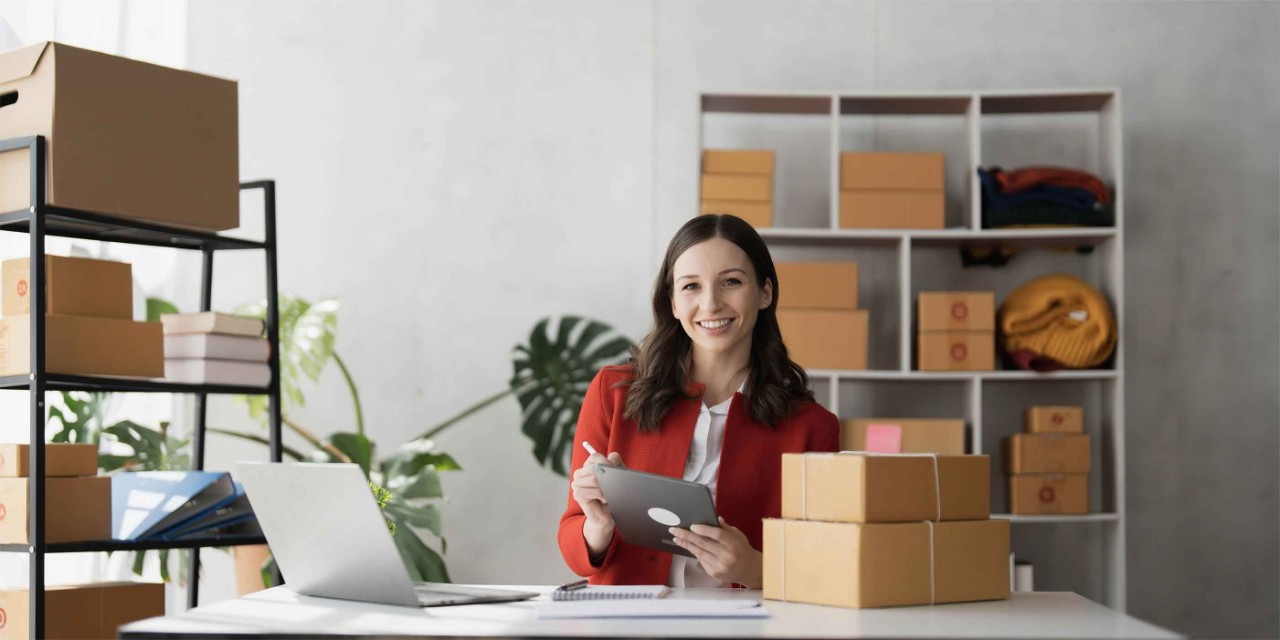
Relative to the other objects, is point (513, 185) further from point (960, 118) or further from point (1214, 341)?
point (1214, 341)

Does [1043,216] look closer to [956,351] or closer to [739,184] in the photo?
[956,351]

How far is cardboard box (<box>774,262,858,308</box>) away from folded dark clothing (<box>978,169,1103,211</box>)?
1.71 feet

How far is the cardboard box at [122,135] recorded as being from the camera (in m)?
2.53

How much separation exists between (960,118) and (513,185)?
1.62m

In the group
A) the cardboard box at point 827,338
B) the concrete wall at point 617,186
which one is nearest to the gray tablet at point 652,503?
the cardboard box at point 827,338

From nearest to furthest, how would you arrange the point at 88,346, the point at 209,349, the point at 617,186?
the point at 88,346
the point at 209,349
the point at 617,186

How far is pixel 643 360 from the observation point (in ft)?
8.34

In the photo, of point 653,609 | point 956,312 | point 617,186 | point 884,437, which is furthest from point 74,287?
point 956,312

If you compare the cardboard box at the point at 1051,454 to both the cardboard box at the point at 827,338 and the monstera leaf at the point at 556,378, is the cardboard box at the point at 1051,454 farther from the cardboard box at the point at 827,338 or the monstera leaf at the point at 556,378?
the monstera leaf at the point at 556,378

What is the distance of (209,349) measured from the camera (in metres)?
2.95

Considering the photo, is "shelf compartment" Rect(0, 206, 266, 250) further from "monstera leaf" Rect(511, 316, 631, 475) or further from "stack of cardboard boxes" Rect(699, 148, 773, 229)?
"stack of cardboard boxes" Rect(699, 148, 773, 229)

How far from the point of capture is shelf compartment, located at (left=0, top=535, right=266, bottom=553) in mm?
2531

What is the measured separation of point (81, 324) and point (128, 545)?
0.49 m

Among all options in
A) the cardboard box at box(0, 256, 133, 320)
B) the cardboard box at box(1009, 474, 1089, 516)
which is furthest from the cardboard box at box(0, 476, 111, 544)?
the cardboard box at box(1009, 474, 1089, 516)
